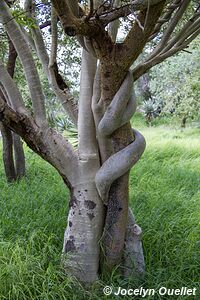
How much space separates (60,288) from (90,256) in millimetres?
304

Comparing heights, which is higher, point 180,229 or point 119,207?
point 119,207

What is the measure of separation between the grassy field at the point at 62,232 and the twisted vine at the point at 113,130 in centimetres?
60

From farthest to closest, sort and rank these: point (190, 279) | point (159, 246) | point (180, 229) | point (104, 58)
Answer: point (180, 229) < point (159, 246) < point (190, 279) < point (104, 58)

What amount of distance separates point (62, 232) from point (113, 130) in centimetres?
112

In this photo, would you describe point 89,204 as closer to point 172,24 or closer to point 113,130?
point 113,130

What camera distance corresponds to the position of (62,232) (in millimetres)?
2918

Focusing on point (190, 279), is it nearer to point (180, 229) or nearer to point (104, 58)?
→ point (180, 229)

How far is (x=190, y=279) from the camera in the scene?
2.37 m

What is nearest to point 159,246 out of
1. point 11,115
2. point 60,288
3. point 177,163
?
point 60,288

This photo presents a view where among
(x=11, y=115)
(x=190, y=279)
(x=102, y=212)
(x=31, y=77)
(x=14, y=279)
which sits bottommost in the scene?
(x=190, y=279)

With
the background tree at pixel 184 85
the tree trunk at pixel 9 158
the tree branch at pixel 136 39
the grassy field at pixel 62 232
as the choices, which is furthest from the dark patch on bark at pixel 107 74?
the background tree at pixel 184 85

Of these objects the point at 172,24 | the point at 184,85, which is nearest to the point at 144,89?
the point at 184,85

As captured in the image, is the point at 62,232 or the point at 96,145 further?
the point at 62,232

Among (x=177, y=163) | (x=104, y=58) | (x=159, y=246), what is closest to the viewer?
(x=104, y=58)
